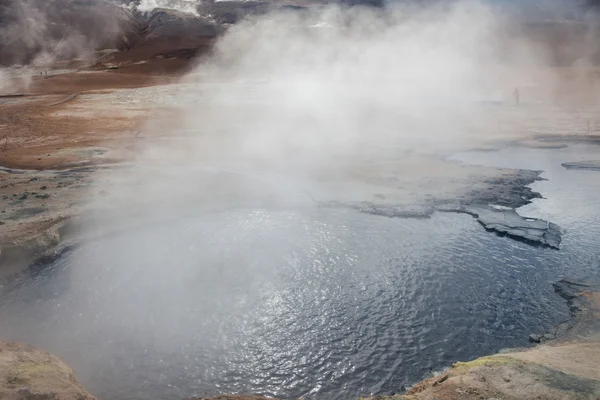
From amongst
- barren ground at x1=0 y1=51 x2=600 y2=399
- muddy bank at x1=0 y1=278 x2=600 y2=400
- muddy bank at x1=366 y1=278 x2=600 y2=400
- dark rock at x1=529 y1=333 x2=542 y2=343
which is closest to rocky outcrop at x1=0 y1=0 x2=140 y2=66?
barren ground at x1=0 y1=51 x2=600 y2=399

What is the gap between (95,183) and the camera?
8.48 m

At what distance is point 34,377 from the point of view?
3.57m

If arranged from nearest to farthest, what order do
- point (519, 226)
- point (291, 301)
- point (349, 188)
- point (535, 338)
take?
point (535, 338), point (291, 301), point (519, 226), point (349, 188)

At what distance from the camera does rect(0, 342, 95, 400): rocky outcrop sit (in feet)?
11.0

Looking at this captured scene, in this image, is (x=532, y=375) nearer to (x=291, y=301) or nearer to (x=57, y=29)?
(x=291, y=301)

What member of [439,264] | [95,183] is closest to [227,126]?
[95,183]

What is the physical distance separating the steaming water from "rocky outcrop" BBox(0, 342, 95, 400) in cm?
39

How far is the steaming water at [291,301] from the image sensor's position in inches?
170

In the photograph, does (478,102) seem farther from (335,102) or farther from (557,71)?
(557,71)

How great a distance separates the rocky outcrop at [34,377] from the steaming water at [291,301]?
0.39 m

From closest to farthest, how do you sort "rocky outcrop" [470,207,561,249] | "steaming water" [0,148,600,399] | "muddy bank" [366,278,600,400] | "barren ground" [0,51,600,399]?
"muddy bank" [366,278,600,400] → "barren ground" [0,51,600,399] → "steaming water" [0,148,600,399] → "rocky outcrop" [470,207,561,249]

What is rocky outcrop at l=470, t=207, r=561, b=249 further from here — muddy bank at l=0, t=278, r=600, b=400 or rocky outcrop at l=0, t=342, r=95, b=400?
rocky outcrop at l=0, t=342, r=95, b=400

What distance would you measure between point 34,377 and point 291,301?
2.56 m

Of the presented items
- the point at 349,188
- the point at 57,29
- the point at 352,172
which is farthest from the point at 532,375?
the point at 57,29
